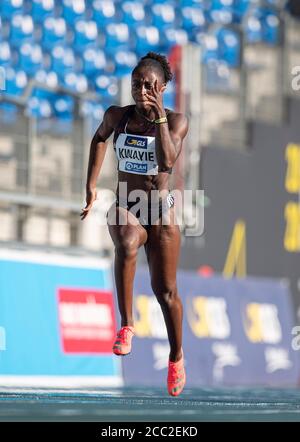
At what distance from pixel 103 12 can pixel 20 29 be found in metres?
1.69

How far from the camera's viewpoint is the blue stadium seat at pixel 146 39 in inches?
656

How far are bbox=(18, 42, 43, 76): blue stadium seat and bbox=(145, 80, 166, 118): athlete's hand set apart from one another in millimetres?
9669

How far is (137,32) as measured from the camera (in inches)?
665

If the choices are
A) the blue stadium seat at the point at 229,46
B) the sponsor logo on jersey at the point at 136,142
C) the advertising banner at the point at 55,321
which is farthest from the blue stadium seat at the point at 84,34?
the sponsor logo on jersey at the point at 136,142

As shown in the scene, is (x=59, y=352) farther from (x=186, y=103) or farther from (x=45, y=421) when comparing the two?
(x=45, y=421)

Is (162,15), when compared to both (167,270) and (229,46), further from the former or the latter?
(167,270)

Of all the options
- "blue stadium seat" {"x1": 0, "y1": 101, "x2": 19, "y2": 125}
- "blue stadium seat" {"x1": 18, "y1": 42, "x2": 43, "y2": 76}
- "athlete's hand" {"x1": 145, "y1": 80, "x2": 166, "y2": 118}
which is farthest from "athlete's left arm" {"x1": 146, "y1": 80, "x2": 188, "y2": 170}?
"blue stadium seat" {"x1": 18, "y1": 42, "x2": 43, "y2": 76}

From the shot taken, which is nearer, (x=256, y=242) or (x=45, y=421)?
(x=45, y=421)

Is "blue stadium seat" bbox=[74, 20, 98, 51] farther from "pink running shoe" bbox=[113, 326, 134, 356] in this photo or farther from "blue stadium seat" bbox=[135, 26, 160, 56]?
"pink running shoe" bbox=[113, 326, 134, 356]

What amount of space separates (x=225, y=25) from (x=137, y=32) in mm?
1435

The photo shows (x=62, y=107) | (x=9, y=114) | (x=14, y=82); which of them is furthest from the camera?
(x=14, y=82)

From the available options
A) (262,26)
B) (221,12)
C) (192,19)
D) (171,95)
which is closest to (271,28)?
(262,26)

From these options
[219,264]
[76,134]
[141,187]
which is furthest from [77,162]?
[141,187]

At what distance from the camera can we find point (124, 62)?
1627cm
